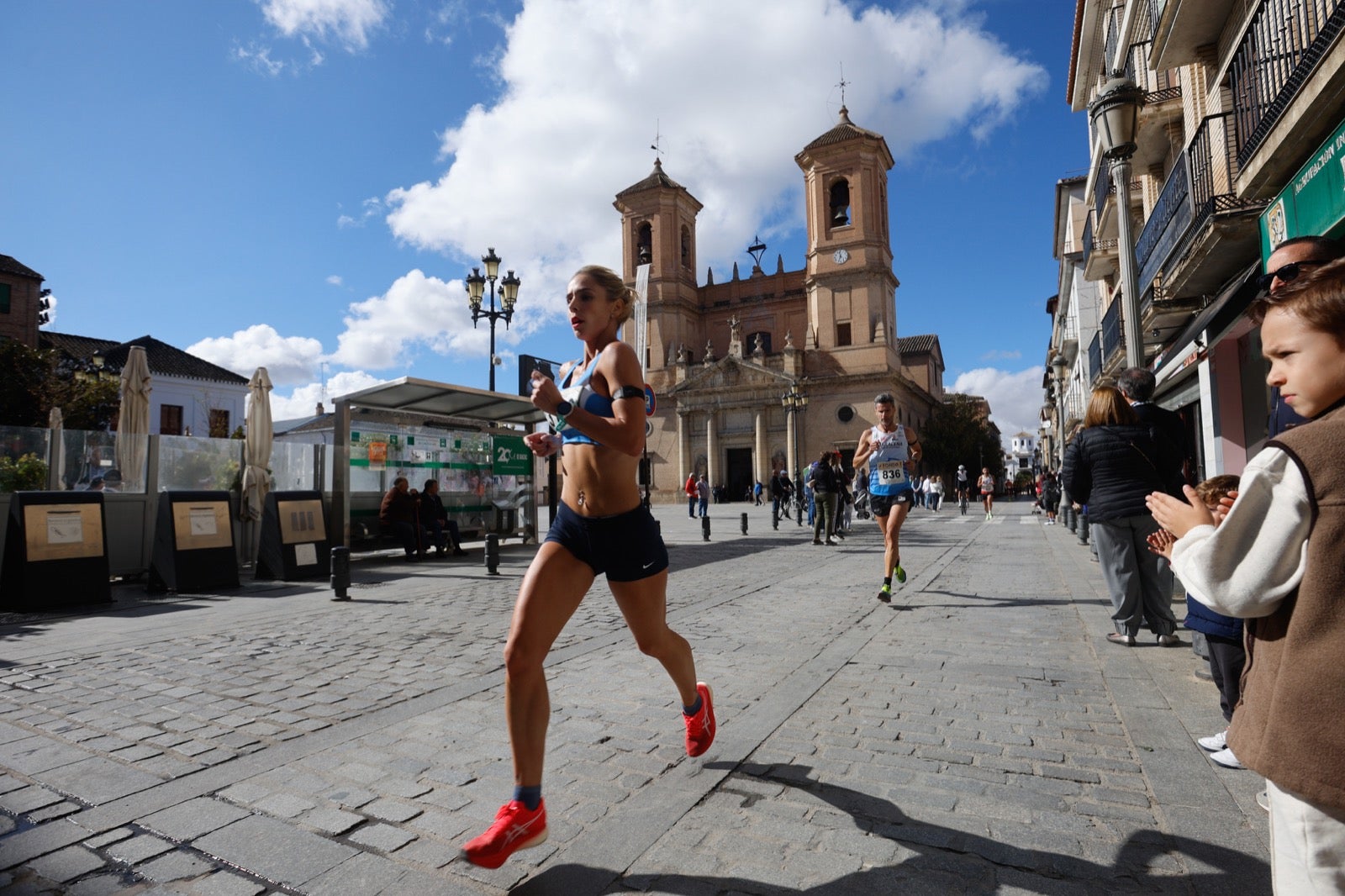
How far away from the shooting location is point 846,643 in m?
5.39

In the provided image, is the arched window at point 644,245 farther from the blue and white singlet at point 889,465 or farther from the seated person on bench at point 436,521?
the blue and white singlet at point 889,465

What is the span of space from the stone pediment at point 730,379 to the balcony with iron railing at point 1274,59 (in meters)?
39.6

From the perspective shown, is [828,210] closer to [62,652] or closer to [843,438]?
[843,438]

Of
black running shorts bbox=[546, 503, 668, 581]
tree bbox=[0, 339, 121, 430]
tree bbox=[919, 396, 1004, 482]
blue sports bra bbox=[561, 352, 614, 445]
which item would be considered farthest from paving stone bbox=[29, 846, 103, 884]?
tree bbox=[919, 396, 1004, 482]

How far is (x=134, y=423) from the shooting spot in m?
11.2

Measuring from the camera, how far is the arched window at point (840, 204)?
4959 cm

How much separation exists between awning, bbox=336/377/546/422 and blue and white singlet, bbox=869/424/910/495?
24.6ft

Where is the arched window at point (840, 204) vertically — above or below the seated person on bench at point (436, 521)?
above

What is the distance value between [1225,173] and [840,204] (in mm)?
41597

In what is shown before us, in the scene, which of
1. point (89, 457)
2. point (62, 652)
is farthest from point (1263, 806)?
point (89, 457)

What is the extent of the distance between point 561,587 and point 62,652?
17.4ft

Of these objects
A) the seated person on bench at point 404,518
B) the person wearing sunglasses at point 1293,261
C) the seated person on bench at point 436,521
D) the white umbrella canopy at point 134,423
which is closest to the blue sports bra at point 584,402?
the person wearing sunglasses at point 1293,261

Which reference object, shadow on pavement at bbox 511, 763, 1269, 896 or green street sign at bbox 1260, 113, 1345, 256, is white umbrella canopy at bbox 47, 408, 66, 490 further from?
green street sign at bbox 1260, 113, 1345, 256

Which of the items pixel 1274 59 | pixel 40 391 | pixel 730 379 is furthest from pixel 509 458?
pixel 730 379
